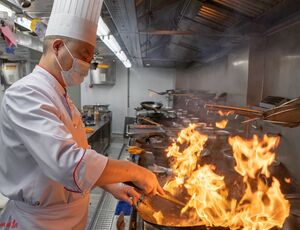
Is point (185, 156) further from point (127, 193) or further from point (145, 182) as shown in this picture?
point (145, 182)

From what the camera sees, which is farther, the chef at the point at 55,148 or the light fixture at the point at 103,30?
the light fixture at the point at 103,30

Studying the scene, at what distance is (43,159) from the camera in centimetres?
89

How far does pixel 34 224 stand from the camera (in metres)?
1.22

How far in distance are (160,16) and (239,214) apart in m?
2.02

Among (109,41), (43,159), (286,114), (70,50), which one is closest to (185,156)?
(286,114)

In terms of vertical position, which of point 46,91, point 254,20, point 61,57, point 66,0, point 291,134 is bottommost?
point 291,134

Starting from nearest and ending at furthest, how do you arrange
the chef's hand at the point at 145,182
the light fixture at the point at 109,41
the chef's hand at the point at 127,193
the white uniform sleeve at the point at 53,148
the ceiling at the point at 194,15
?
the white uniform sleeve at the point at 53,148
the chef's hand at the point at 145,182
the chef's hand at the point at 127,193
the ceiling at the point at 194,15
the light fixture at the point at 109,41

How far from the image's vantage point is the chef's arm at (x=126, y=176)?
3.26ft

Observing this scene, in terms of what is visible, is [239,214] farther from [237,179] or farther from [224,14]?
[224,14]

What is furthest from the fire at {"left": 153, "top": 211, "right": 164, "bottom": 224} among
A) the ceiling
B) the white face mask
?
the ceiling

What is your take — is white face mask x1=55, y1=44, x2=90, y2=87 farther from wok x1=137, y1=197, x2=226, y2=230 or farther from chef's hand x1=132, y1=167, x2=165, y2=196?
wok x1=137, y1=197, x2=226, y2=230

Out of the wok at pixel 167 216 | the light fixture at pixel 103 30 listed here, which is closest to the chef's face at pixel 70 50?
the wok at pixel 167 216

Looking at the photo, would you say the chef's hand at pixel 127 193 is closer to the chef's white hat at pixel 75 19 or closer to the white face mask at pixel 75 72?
the white face mask at pixel 75 72

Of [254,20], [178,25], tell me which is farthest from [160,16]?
[254,20]
